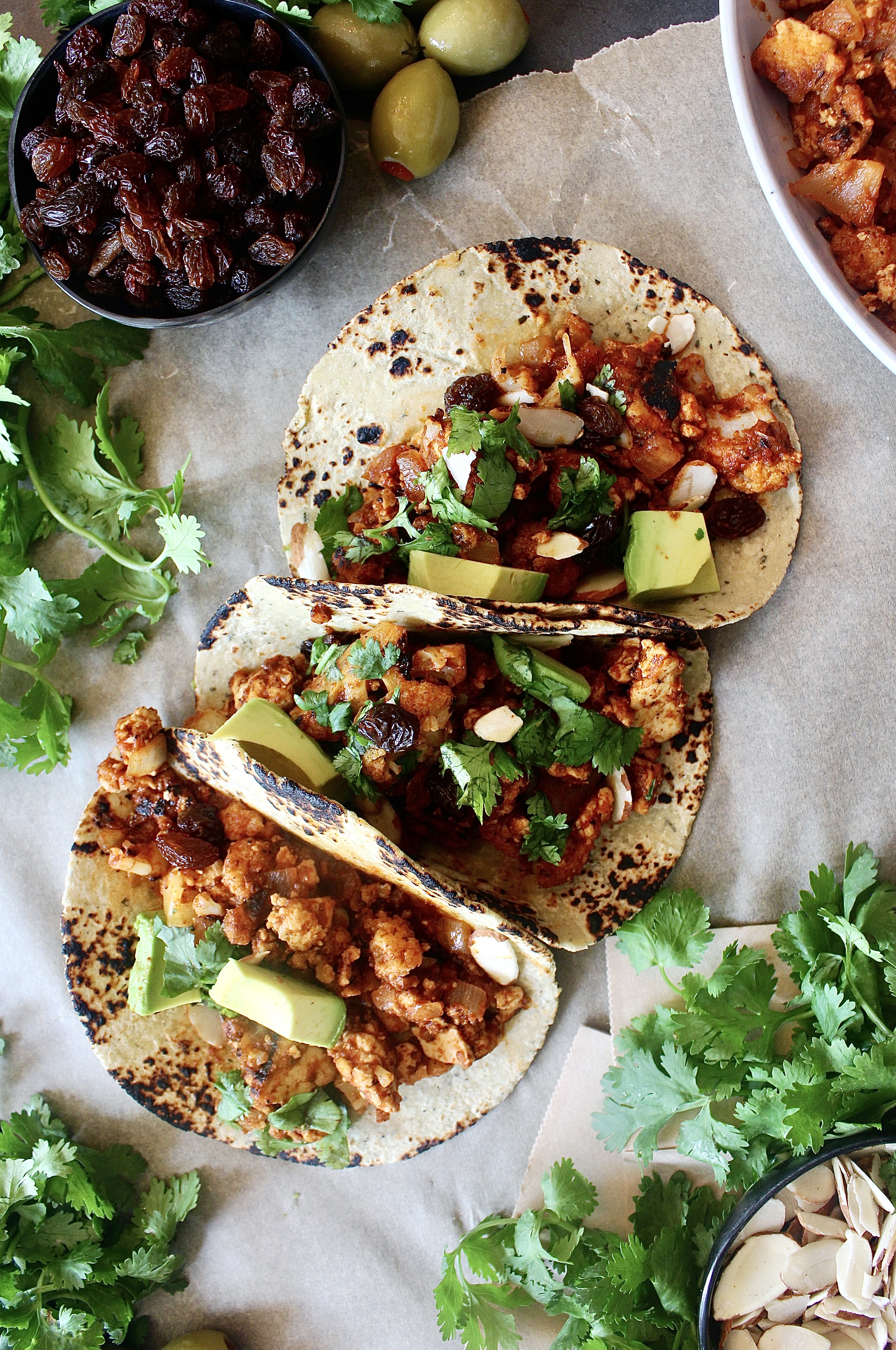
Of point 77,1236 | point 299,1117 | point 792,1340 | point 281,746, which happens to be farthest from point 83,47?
point 792,1340

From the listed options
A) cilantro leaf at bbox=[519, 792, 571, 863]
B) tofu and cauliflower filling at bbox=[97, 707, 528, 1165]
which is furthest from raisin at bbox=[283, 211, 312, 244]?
cilantro leaf at bbox=[519, 792, 571, 863]

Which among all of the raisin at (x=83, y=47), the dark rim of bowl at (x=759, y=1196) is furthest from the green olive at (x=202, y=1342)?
the raisin at (x=83, y=47)

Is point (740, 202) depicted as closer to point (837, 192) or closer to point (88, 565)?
point (837, 192)

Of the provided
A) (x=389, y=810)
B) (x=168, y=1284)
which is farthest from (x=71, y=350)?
(x=168, y=1284)

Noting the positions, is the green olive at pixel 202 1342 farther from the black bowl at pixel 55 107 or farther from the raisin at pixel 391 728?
the black bowl at pixel 55 107

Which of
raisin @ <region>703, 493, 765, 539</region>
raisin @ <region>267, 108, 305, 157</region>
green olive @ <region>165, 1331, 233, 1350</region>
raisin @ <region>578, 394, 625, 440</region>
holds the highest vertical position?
raisin @ <region>267, 108, 305, 157</region>

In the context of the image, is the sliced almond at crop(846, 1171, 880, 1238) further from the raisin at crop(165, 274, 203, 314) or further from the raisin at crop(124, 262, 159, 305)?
the raisin at crop(124, 262, 159, 305)

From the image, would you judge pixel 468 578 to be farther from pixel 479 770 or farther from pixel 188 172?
pixel 188 172
